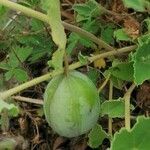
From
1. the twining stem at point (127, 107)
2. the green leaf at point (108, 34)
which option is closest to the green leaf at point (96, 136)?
the twining stem at point (127, 107)

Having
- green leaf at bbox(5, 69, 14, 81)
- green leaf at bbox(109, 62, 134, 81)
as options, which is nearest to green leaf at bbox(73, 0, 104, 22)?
green leaf at bbox(109, 62, 134, 81)

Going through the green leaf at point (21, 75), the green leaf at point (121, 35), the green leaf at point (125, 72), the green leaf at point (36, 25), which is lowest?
the green leaf at point (21, 75)

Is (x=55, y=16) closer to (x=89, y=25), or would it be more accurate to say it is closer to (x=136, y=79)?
(x=136, y=79)

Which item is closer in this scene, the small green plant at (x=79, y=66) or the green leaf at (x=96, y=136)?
the small green plant at (x=79, y=66)

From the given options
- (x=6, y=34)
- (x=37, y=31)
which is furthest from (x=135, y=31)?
(x=6, y=34)

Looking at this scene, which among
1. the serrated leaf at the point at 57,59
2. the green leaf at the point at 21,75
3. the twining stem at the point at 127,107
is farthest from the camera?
the green leaf at the point at 21,75

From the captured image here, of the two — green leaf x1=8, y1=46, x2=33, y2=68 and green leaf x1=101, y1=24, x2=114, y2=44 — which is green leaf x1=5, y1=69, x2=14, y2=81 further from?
green leaf x1=101, y1=24, x2=114, y2=44

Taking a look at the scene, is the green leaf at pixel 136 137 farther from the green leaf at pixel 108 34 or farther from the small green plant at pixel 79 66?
the green leaf at pixel 108 34
